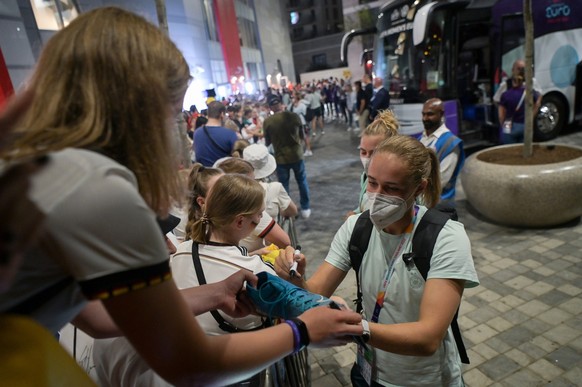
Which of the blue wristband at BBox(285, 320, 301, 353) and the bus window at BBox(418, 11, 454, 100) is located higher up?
the bus window at BBox(418, 11, 454, 100)

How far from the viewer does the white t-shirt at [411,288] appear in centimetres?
156

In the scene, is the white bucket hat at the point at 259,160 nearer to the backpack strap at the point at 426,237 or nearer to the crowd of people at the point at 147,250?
the crowd of people at the point at 147,250

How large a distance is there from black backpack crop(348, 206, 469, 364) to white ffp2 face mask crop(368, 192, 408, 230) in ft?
0.37

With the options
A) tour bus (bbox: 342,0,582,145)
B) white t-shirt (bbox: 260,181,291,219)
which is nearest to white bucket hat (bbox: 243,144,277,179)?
white t-shirt (bbox: 260,181,291,219)

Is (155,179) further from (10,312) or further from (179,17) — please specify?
(179,17)

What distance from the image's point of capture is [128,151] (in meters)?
0.90

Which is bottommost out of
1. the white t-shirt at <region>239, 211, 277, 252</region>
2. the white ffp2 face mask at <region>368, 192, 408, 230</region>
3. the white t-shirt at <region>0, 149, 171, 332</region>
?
the white t-shirt at <region>239, 211, 277, 252</region>

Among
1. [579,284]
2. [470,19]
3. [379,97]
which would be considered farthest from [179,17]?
[579,284]

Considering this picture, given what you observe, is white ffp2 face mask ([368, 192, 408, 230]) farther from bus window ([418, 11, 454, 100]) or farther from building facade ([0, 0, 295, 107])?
bus window ([418, 11, 454, 100])

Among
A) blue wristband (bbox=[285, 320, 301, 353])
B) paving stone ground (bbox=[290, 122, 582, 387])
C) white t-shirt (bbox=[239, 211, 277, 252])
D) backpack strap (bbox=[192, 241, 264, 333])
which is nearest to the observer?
blue wristband (bbox=[285, 320, 301, 353])

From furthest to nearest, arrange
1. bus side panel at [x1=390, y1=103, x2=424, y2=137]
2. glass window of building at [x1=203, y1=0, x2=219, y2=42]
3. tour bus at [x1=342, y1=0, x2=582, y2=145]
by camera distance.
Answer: glass window of building at [x1=203, y1=0, x2=219, y2=42] → bus side panel at [x1=390, y1=103, x2=424, y2=137] → tour bus at [x1=342, y1=0, x2=582, y2=145]

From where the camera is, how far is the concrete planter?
15.1 ft

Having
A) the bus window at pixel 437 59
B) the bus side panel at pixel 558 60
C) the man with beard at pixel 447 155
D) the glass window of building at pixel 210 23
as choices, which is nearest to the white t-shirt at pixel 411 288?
the man with beard at pixel 447 155

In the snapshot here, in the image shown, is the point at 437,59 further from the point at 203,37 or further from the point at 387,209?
the point at 203,37
